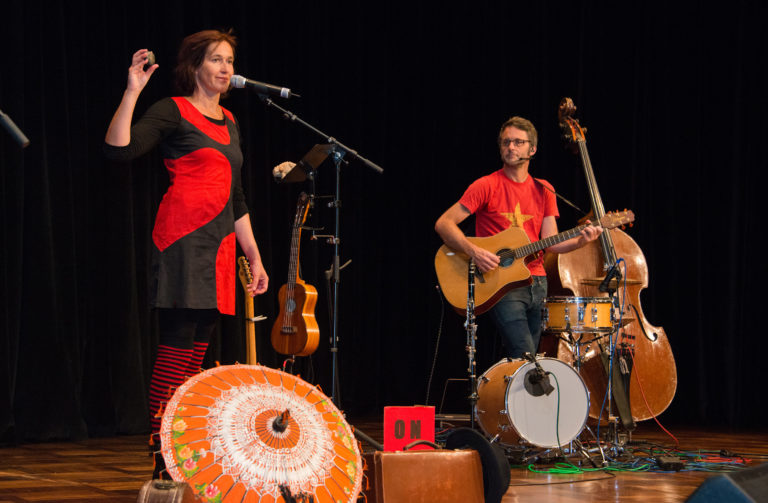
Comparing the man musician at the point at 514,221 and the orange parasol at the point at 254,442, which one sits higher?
the man musician at the point at 514,221

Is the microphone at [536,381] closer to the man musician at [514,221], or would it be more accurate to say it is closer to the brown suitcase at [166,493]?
the man musician at [514,221]

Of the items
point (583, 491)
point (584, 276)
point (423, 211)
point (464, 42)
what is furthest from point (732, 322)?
point (583, 491)

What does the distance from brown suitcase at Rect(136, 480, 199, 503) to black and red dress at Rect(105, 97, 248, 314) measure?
894mm

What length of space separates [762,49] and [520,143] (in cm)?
270

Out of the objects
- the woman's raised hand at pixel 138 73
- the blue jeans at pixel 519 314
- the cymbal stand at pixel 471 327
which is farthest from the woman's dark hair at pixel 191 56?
the blue jeans at pixel 519 314

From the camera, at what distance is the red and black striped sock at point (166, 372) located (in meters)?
2.53

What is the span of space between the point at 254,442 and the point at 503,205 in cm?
253

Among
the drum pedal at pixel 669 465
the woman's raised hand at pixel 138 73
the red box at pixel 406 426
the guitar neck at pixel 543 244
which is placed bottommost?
the drum pedal at pixel 669 465

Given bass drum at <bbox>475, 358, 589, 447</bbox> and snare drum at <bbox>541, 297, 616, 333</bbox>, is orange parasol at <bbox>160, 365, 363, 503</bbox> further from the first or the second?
snare drum at <bbox>541, 297, 616, 333</bbox>

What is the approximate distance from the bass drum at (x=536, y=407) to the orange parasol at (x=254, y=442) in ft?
5.41

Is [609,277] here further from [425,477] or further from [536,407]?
[425,477]

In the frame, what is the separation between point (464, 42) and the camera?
6.34m

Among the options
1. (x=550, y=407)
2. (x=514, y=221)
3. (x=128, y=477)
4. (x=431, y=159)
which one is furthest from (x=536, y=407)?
(x=431, y=159)

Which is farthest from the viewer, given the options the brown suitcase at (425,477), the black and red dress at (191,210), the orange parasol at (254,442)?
the black and red dress at (191,210)
